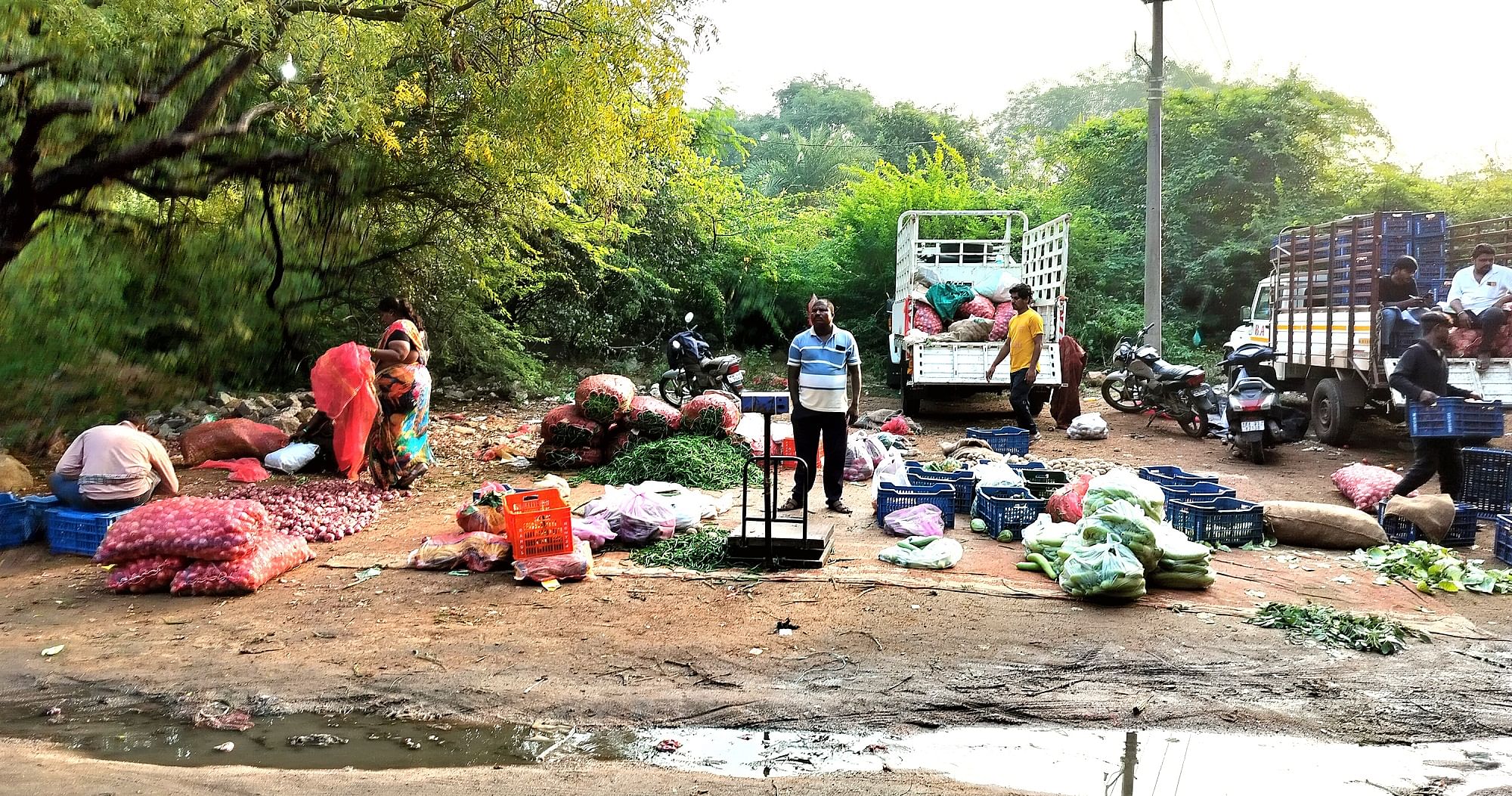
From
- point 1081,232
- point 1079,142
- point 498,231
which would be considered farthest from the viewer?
point 1079,142

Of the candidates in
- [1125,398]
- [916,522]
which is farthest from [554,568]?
[1125,398]

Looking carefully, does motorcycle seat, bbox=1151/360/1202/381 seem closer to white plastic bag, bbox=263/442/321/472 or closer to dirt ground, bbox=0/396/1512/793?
dirt ground, bbox=0/396/1512/793

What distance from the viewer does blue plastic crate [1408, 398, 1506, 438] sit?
20.1ft

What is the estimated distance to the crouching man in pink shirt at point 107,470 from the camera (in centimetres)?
565

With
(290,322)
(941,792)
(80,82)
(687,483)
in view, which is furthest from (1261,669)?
(290,322)

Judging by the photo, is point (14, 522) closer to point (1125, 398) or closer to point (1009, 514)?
point (1009, 514)

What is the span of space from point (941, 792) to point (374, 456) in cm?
595

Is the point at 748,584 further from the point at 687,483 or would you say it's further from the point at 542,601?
the point at 687,483

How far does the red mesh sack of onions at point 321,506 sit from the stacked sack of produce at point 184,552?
0.53 meters

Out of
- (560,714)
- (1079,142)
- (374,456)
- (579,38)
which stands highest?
(1079,142)

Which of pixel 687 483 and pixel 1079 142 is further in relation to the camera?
pixel 1079 142

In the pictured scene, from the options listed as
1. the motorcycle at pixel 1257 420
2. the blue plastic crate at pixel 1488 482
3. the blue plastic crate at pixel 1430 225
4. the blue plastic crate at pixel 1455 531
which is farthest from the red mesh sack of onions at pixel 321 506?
the blue plastic crate at pixel 1430 225

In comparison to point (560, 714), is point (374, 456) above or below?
above

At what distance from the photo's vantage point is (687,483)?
25.3ft
